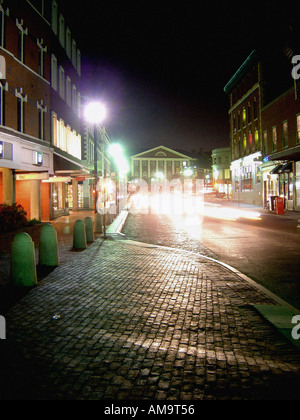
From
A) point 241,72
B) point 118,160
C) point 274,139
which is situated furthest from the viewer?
point 118,160

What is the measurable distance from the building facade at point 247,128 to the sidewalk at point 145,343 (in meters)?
34.6

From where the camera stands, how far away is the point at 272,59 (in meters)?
38.3

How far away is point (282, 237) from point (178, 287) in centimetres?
917

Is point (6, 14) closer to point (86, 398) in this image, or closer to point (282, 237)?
point (282, 237)

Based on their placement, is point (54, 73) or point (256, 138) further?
point (256, 138)

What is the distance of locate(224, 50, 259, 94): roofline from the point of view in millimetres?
39594

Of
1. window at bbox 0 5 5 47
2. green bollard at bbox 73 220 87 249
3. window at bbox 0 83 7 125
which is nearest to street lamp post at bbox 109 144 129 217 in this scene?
window at bbox 0 83 7 125

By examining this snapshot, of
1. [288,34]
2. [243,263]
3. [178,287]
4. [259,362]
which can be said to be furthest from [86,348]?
[288,34]

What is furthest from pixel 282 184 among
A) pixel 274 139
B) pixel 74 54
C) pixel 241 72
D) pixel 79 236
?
pixel 79 236

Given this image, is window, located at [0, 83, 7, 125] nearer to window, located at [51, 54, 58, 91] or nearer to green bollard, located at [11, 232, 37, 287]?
window, located at [51, 54, 58, 91]

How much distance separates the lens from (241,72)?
45156 millimetres

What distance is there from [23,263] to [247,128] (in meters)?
41.7

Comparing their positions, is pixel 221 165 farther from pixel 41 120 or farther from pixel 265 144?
pixel 41 120
